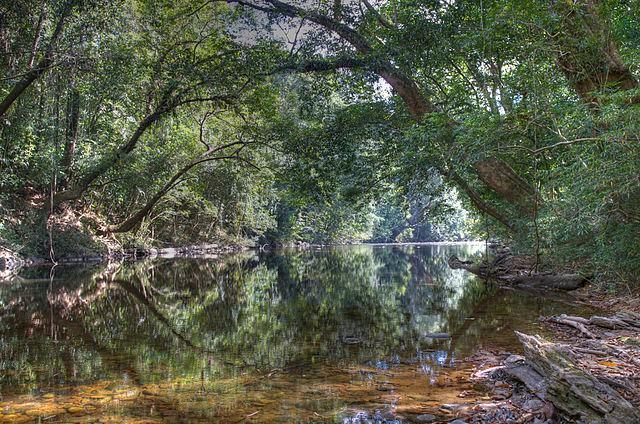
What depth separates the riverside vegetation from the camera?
6652 mm

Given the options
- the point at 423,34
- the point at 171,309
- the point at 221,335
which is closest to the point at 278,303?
the point at 171,309

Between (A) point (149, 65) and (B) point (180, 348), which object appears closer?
(B) point (180, 348)

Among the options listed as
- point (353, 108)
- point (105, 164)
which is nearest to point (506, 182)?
point (353, 108)

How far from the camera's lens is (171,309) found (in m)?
9.13

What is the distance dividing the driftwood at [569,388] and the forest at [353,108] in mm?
3461

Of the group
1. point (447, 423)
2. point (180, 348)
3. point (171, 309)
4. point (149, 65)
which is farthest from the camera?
point (149, 65)

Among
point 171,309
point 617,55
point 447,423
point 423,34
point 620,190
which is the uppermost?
point 423,34

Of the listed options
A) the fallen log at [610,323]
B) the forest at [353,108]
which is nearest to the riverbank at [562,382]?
the fallen log at [610,323]

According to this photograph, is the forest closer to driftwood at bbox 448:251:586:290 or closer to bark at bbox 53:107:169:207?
bark at bbox 53:107:169:207

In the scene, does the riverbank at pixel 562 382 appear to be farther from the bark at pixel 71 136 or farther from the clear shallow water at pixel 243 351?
the bark at pixel 71 136

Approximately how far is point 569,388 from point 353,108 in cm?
1211

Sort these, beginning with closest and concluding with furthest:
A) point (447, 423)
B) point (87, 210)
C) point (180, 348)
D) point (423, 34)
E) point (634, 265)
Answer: point (447, 423) < point (180, 348) < point (634, 265) < point (423, 34) < point (87, 210)

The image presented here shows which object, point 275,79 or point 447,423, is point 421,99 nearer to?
point 275,79

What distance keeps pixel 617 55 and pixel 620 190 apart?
13.1ft
